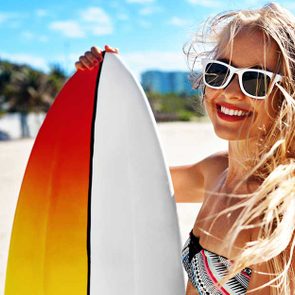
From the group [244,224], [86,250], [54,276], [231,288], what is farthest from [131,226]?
[244,224]

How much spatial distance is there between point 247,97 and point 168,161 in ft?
18.4

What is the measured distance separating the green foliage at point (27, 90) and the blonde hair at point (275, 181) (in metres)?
33.7

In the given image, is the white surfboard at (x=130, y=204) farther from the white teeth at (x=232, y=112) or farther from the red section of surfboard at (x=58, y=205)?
the white teeth at (x=232, y=112)

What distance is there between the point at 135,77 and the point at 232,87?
0.64m

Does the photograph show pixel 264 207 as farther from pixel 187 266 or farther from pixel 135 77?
pixel 135 77

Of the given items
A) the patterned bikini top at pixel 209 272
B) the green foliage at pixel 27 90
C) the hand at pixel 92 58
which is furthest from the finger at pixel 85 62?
the green foliage at pixel 27 90

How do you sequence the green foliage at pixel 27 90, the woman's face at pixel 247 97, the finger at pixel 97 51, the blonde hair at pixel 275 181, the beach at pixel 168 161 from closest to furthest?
1. the blonde hair at pixel 275 181
2. the woman's face at pixel 247 97
3. the finger at pixel 97 51
4. the beach at pixel 168 161
5. the green foliage at pixel 27 90

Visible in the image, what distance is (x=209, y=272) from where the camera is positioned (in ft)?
Result: 4.43

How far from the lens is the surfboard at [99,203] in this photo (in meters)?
1.66

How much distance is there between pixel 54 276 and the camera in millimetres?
A: 1705

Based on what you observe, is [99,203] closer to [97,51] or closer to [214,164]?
[214,164]

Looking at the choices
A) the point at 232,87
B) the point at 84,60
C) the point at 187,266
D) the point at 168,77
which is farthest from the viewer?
the point at 168,77

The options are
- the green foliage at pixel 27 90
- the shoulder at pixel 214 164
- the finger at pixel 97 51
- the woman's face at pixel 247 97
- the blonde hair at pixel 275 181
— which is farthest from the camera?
the green foliage at pixel 27 90

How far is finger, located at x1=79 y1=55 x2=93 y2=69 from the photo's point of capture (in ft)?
5.90
